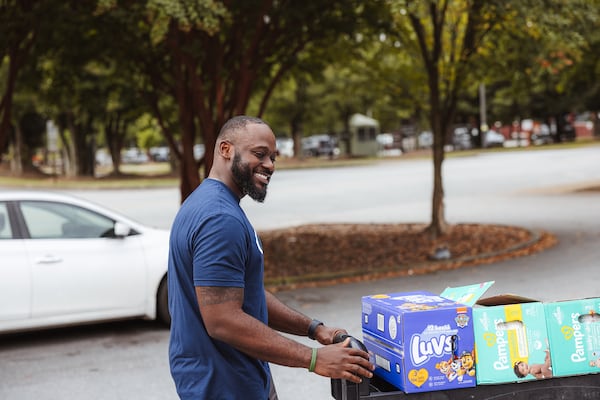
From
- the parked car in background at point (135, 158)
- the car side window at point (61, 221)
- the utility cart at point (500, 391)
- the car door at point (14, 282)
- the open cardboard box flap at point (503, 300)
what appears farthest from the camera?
the parked car in background at point (135, 158)

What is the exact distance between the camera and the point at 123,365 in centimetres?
727

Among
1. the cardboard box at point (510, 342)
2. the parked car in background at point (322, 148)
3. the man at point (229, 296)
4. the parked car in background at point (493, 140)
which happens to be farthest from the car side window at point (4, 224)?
the parked car in background at point (493, 140)

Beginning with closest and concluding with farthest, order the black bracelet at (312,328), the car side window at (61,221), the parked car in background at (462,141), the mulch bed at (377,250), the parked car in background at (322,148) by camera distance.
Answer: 1. the black bracelet at (312,328)
2. the car side window at (61,221)
3. the mulch bed at (377,250)
4. the parked car in background at (462,141)
5. the parked car in background at (322,148)

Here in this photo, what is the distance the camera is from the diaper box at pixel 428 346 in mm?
2775

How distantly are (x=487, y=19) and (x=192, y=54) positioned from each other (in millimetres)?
5056

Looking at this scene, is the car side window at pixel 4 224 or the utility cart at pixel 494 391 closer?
the utility cart at pixel 494 391

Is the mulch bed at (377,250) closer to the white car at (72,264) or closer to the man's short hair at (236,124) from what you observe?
the white car at (72,264)

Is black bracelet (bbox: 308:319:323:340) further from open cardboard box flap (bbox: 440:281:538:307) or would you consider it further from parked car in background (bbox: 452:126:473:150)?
parked car in background (bbox: 452:126:473:150)

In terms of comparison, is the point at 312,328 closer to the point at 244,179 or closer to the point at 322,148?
the point at 244,179

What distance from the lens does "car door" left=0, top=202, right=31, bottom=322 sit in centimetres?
778

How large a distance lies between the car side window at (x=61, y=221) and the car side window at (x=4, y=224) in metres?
0.17

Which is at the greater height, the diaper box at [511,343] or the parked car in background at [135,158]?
the parked car in background at [135,158]

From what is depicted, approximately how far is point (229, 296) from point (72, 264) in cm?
583

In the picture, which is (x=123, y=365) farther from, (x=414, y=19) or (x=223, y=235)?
(x=414, y=19)
